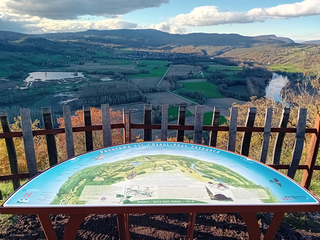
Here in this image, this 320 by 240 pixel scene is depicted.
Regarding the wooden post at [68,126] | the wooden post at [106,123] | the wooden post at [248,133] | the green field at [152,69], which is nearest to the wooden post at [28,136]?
the wooden post at [68,126]

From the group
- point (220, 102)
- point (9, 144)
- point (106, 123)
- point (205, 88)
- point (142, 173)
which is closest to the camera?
point (142, 173)

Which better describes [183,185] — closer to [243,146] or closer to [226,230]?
[226,230]

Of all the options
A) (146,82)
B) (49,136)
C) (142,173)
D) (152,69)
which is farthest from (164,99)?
(142,173)

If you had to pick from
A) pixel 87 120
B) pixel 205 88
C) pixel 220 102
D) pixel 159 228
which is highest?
pixel 87 120

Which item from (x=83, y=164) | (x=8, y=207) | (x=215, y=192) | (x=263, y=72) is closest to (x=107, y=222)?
(x=83, y=164)

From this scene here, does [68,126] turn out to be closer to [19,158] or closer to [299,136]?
[299,136]

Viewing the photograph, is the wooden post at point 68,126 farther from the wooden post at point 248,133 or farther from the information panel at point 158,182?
the wooden post at point 248,133
